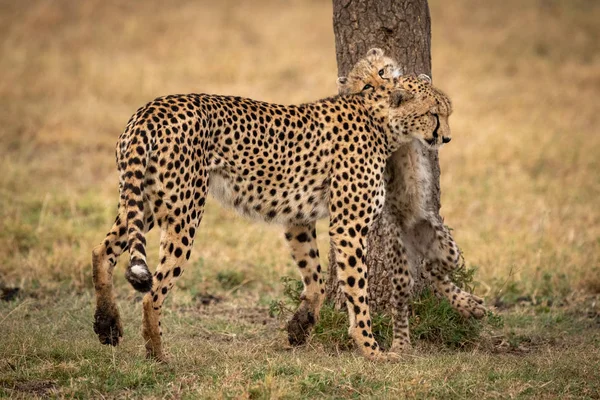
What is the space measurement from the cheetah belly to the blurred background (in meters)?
0.55

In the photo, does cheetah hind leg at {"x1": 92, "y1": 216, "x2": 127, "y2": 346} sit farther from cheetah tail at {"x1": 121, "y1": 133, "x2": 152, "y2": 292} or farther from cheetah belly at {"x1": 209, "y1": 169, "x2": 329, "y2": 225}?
cheetah belly at {"x1": 209, "y1": 169, "x2": 329, "y2": 225}

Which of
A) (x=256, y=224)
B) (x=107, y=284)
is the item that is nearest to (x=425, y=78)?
(x=256, y=224)

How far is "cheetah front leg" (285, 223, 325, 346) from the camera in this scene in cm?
585

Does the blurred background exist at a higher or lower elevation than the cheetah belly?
higher

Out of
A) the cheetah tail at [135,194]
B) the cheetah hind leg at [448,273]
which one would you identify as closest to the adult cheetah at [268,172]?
the cheetah tail at [135,194]

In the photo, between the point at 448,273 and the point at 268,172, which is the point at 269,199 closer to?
the point at 268,172

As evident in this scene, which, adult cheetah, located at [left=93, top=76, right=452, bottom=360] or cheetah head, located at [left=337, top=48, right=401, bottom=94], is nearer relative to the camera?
adult cheetah, located at [left=93, top=76, right=452, bottom=360]

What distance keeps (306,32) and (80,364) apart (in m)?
12.5

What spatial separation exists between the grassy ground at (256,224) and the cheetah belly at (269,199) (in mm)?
811

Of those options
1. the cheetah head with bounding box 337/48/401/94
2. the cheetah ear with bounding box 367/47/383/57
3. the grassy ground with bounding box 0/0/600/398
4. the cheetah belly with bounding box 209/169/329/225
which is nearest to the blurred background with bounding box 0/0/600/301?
the grassy ground with bounding box 0/0/600/398

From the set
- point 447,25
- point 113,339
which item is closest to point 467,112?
point 447,25

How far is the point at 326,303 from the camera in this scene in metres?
6.30

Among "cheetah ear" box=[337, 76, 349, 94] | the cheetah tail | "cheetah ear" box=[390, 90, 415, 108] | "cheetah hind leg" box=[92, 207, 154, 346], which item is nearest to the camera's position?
the cheetah tail

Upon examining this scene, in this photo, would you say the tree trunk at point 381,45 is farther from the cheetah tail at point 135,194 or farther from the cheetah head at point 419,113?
the cheetah tail at point 135,194
